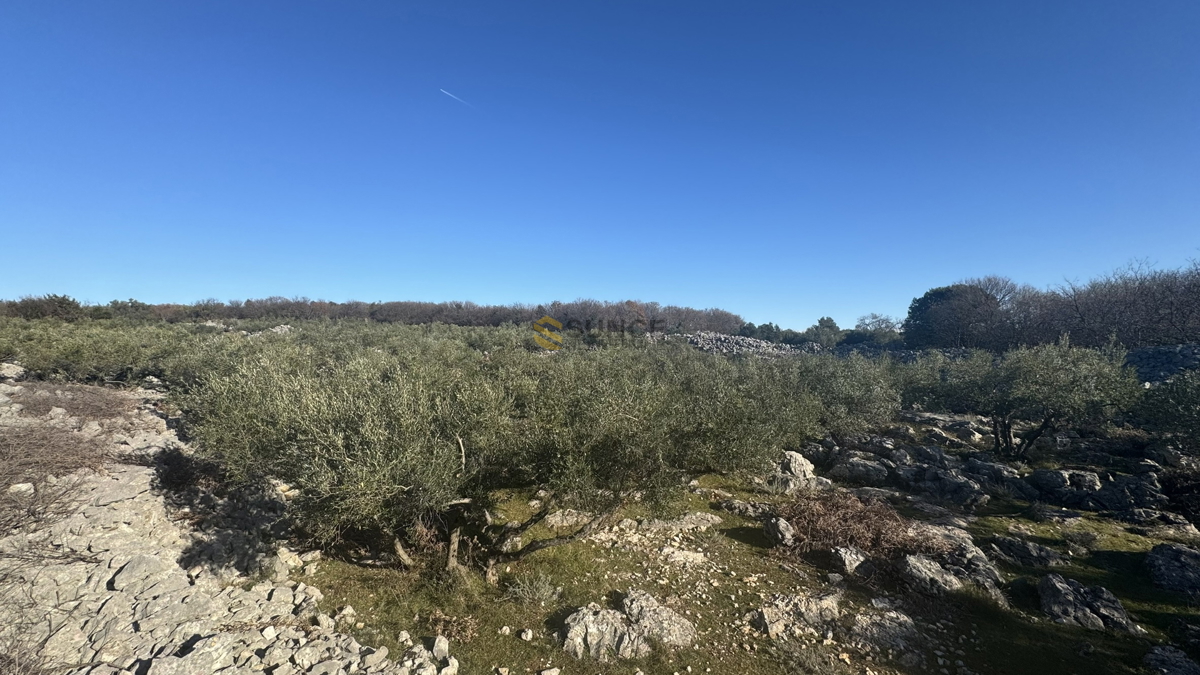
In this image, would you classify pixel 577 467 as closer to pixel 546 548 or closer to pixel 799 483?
pixel 546 548

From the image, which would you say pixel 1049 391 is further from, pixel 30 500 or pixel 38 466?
pixel 38 466

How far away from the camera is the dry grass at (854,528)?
14.4 metres

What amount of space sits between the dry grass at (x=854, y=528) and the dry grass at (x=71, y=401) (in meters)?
31.8

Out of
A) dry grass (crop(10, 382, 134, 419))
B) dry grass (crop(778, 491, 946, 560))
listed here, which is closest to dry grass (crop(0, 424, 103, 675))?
dry grass (crop(10, 382, 134, 419))

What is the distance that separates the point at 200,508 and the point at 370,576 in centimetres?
792

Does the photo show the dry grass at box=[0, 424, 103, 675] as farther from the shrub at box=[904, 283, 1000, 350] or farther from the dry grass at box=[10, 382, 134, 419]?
the shrub at box=[904, 283, 1000, 350]

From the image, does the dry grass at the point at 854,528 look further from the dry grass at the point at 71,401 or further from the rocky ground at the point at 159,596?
the dry grass at the point at 71,401

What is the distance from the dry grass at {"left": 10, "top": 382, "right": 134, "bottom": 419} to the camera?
20.6m

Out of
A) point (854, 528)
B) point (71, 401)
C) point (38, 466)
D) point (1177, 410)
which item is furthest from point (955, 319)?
point (71, 401)

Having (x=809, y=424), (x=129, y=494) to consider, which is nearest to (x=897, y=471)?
(x=809, y=424)

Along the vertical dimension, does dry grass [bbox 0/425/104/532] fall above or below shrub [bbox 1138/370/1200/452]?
below

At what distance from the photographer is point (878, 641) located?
10.5m

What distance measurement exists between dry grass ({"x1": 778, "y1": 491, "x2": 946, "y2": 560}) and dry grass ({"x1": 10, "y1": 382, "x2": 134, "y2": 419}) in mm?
31825

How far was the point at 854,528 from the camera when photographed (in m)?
15.1
